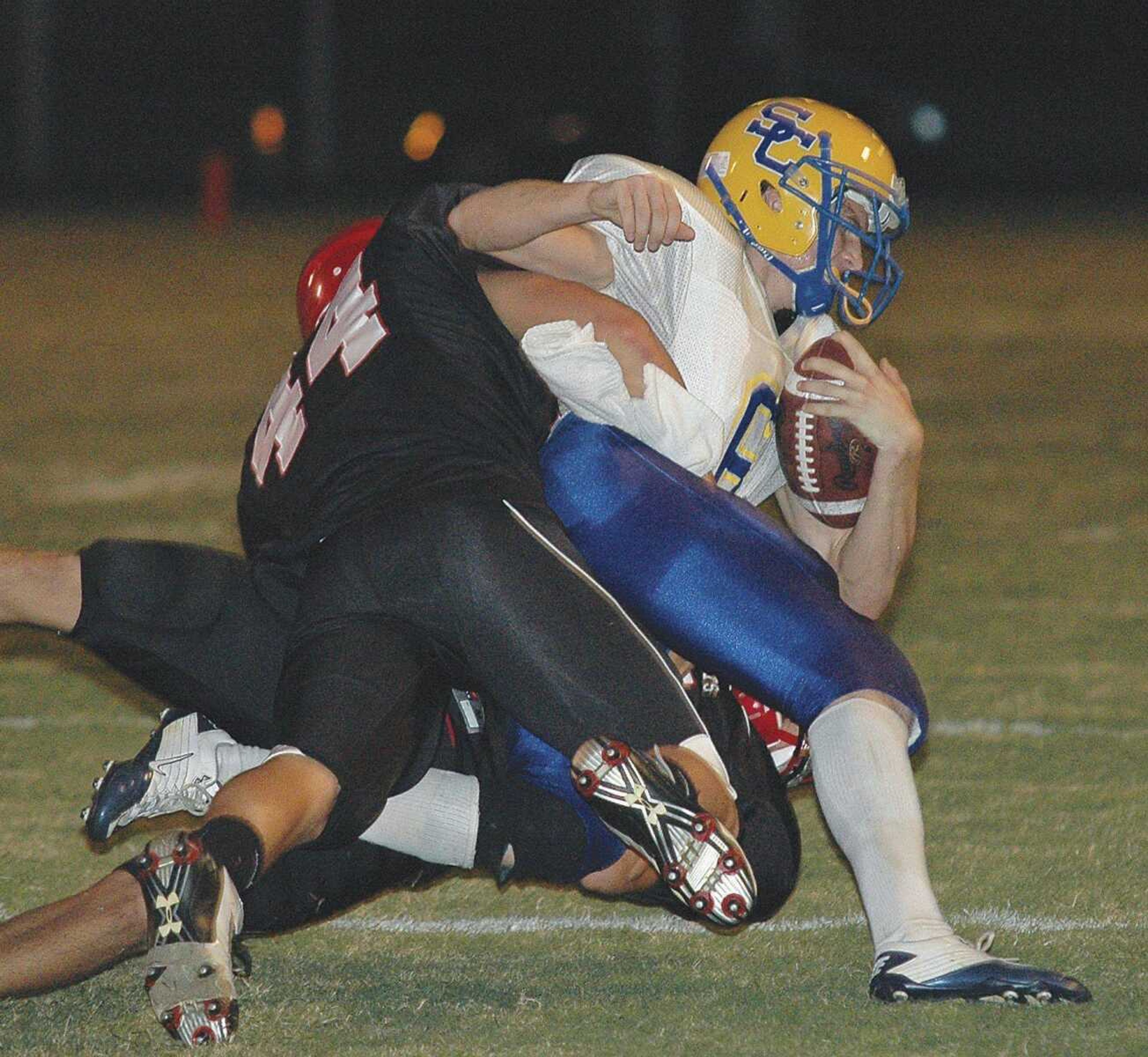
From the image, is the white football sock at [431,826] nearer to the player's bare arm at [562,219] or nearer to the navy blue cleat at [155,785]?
the navy blue cleat at [155,785]

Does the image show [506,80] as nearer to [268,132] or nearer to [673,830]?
[268,132]

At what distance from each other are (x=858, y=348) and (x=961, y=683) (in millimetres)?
1571

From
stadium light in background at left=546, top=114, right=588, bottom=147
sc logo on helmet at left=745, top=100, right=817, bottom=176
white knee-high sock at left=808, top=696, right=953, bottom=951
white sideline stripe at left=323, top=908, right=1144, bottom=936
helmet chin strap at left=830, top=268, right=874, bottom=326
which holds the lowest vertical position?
stadium light in background at left=546, top=114, right=588, bottom=147

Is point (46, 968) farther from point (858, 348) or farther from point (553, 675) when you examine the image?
point (858, 348)

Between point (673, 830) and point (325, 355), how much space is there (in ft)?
3.23

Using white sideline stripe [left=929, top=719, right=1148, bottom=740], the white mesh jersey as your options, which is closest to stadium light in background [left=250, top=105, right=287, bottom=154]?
white sideline stripe [left=929, top=719, right=1148, bottom=740]

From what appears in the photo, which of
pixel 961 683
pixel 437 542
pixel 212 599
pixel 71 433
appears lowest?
pixel 71 433

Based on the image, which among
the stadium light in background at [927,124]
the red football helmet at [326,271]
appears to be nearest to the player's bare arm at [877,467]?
the red football helmet at [326,271]

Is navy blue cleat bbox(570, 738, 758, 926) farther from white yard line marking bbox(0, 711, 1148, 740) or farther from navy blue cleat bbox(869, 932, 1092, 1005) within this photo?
white yard line marking bbox(0, 711, 1148, 740)

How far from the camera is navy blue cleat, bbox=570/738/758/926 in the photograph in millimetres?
2650

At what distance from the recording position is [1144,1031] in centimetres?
270

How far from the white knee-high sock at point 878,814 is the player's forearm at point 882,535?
14.6 inches

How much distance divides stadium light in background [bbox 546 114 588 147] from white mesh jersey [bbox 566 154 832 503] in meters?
12.7

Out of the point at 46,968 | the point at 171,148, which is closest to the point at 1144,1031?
the point at 46,968
